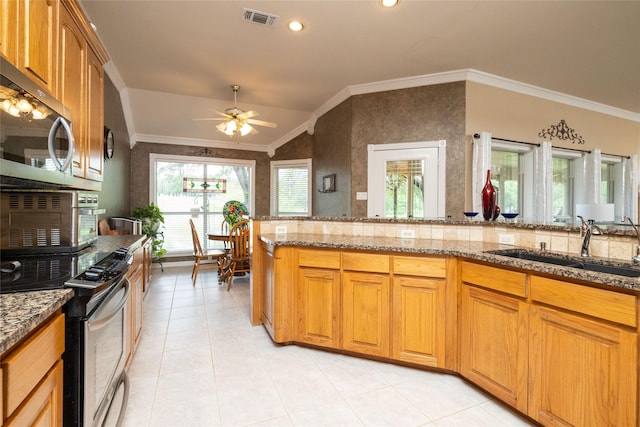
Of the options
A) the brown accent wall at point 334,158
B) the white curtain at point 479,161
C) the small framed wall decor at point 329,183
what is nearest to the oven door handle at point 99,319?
the brown accent wall at point 334,158

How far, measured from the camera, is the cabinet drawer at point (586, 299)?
121cm

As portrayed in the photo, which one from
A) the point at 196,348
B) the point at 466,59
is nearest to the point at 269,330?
the point at 196,348

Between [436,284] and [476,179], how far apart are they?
6.97 feet

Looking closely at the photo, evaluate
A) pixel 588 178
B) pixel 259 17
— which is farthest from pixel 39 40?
pixel 588 178

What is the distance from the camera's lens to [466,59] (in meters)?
3.33

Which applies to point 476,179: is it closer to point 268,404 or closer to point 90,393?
point 268,404

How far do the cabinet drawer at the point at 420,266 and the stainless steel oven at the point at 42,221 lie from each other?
2100 mm

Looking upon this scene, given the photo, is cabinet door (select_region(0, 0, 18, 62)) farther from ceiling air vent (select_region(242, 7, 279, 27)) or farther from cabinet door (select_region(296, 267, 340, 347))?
cabinet door (select_region(296, 267, 340, 347))

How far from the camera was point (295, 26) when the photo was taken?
272 cm

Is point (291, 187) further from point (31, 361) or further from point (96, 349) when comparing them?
point (31, 361)

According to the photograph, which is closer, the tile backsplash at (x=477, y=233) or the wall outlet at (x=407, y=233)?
the tile backsplash at (x=477, y=233)

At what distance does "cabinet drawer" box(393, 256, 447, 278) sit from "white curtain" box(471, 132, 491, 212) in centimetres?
199

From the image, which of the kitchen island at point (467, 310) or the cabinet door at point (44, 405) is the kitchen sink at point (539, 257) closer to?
the kitchen island at point (467, 310)

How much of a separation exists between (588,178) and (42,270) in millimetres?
6174
